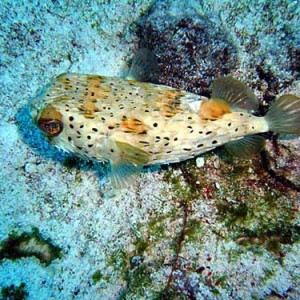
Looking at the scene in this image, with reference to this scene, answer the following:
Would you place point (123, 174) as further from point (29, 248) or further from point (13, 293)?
point (13, 293)

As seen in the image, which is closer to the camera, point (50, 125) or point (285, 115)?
point (50, 125)

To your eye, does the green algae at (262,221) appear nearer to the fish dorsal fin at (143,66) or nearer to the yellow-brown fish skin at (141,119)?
the yellow-brown fish skin at (141,119)

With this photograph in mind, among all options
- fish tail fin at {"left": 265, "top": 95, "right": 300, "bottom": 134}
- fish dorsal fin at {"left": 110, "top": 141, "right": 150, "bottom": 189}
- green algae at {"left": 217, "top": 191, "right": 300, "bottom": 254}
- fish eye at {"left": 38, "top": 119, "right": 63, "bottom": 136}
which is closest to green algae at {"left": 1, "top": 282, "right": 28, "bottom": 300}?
fish dorsal fin at {"left": 110, "top": 141, "right": 150, "bottom": 189}

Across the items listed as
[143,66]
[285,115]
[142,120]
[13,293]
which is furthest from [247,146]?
[13,293]

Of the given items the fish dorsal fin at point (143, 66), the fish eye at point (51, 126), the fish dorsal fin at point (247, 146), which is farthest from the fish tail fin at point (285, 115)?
the fish eye at point (51, 126)

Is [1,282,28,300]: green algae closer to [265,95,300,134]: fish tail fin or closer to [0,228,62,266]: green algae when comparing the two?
[0,228,62,266]: green algae

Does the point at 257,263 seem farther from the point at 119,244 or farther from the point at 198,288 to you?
the point at 119,244
